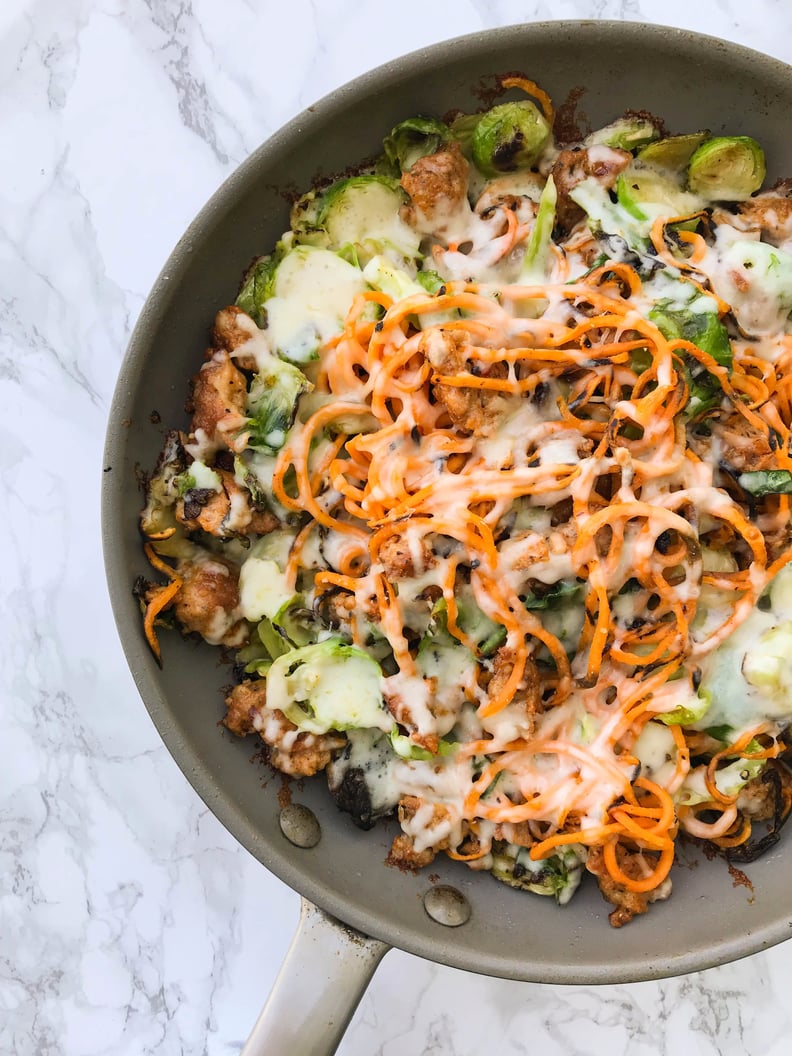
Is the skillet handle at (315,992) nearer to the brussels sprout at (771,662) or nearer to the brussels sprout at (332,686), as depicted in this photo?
the brussels sprout at (332,686)

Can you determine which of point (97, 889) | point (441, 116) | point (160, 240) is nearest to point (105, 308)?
point (160, 240)

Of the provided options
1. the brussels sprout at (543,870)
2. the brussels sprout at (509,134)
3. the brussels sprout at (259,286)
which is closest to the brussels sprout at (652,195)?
the brussels sprout at (509,134)

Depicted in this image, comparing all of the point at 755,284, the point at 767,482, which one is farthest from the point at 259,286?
the point at 767,482

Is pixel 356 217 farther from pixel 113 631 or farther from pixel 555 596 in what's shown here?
pixel 113 631

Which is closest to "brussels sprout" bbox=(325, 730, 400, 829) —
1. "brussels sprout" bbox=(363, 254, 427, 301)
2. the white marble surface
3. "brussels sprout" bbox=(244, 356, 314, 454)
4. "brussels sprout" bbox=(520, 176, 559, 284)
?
the white marble surface

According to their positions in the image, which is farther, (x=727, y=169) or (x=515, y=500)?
(x=727, y=169)

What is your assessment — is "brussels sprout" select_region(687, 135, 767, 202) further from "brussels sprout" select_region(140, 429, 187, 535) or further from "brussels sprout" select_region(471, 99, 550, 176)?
"brussels sprout" select_region(140, 429, 187, 535)
